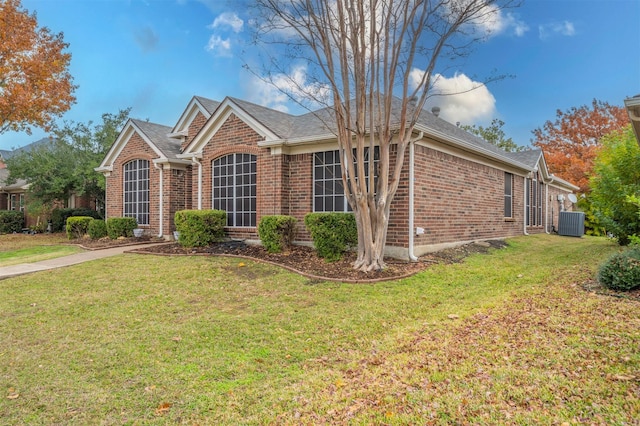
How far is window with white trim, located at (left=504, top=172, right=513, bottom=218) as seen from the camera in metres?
15.5

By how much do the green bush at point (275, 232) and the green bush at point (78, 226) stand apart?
9.58 m

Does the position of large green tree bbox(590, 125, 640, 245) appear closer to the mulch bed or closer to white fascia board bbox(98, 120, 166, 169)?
the mulch bed

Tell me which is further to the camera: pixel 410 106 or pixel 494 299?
pixel 410 106

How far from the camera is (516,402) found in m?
2.94

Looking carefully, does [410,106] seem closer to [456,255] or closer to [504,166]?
[456,255]

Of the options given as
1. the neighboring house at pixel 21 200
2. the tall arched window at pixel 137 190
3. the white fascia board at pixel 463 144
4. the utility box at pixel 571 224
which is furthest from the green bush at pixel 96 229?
the utility box at pixel 571 224

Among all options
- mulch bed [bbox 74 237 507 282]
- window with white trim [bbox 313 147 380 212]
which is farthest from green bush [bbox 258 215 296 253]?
window with white trim [bbox 313 147 380 212]

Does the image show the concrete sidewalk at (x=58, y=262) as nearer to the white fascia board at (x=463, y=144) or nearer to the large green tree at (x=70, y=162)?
the large green tree at (x=70, y=162)

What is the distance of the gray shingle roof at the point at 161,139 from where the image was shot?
1516cm

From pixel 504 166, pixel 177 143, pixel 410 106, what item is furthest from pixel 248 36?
pixel 504 166

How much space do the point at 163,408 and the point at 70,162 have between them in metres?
22.0

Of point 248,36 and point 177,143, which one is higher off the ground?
point 248,36

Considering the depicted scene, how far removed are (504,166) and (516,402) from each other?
1383 centimetres

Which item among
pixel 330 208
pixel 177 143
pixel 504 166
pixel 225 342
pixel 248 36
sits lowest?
pixel 225 342
